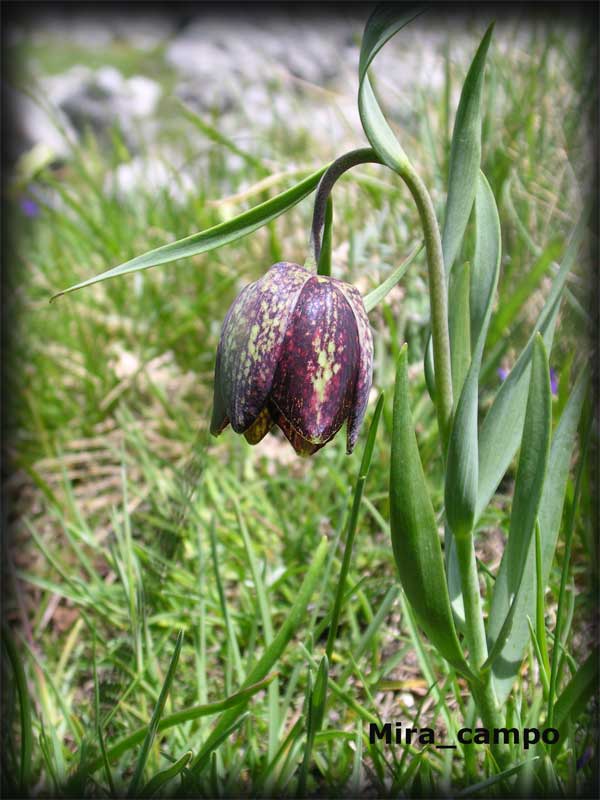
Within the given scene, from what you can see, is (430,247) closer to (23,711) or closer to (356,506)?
(356,506)

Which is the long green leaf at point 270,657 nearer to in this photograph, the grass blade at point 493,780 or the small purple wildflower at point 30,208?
the grass blade at point 493,780

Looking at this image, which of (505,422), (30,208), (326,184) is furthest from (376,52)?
(30,208)

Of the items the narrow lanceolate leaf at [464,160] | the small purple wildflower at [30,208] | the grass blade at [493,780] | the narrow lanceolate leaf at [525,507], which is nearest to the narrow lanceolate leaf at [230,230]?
the narrow lanceolate leaf at [464,160]

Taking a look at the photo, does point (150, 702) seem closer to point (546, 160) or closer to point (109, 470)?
point (109, 470)

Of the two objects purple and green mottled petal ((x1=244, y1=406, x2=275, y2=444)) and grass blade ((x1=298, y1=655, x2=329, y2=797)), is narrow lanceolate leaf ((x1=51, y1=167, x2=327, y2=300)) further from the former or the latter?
grass blade ((x1=298, y1=655, x2=329, y2=797))

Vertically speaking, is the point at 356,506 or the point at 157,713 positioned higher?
the point at 356,506

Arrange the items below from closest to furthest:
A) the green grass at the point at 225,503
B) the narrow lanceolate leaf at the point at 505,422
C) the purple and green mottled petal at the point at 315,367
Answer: the purple and green mottled petal at the point at 315,367
the narrow lanceolate leaf at the point at 505,422
the green grass at the point at 225,503
